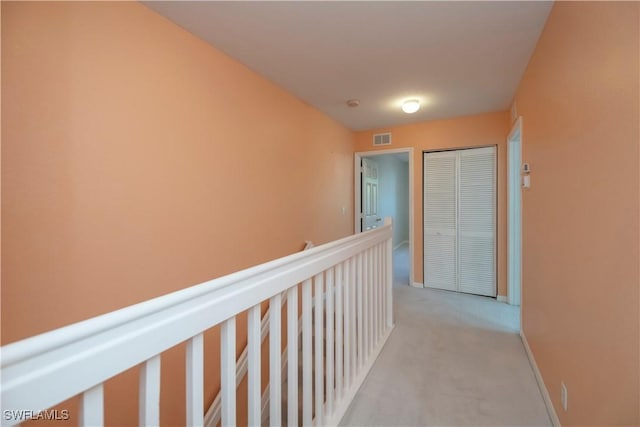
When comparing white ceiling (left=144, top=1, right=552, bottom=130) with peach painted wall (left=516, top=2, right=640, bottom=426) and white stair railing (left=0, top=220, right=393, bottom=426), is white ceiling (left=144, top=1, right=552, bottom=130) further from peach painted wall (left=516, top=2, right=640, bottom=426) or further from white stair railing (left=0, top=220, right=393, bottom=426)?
white stair railing (left=0, top=220, right=393, bottom=426)

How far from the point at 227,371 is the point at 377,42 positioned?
2.15 metres

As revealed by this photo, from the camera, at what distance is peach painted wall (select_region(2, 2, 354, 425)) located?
47.8 inches

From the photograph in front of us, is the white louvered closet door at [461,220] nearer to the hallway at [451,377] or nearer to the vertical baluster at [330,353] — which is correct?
the hallway at [451,377]

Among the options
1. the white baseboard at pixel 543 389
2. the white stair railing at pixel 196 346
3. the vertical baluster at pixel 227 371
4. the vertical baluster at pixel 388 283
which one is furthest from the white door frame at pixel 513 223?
the vertical baluster at pixel 227 371

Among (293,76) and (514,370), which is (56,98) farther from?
(514,370)

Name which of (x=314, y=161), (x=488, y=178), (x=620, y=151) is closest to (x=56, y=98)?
(x=620, y=151)

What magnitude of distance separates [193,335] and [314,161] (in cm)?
292

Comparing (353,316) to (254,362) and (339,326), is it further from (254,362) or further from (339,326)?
(254,362)

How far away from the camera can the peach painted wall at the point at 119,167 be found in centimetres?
121

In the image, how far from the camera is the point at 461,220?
3.89 metres

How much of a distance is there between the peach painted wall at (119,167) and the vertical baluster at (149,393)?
1.00m

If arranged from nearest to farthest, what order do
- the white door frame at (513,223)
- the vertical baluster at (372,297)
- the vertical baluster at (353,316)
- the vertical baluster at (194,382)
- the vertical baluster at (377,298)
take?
the vertical baluster at (194,382)
the vertical baluster at (353,316)
the vertical baluster at (372,297)
the vertical baluster at (377,298)
the white door frame at (513,223)

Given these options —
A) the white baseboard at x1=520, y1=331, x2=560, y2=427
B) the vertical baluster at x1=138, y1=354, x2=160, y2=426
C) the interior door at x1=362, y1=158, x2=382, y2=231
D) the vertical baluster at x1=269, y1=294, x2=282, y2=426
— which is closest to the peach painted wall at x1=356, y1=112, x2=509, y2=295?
the interior door at x1=362, y1=158, x2=382, y2=231

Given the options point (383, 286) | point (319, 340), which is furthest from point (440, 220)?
point (319, 340)
